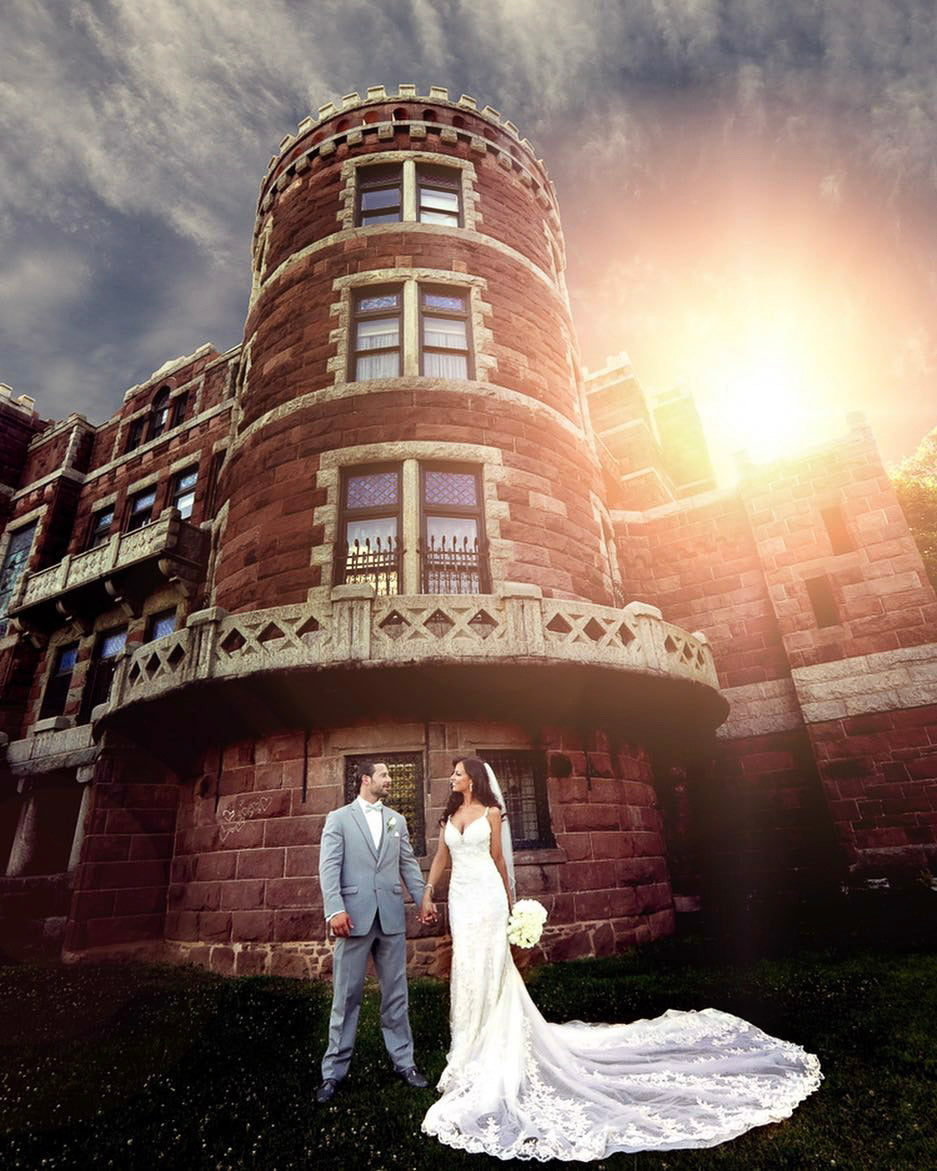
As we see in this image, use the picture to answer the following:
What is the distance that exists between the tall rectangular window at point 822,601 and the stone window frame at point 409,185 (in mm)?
10168

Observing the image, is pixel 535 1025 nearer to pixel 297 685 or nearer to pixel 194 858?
pixel 297 685

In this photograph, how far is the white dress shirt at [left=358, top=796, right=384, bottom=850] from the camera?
5051mm

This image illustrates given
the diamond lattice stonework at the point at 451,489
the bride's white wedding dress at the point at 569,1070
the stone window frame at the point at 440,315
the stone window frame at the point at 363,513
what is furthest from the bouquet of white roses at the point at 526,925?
the stone window frame at the point at 440,315

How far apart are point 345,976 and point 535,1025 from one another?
1377mm

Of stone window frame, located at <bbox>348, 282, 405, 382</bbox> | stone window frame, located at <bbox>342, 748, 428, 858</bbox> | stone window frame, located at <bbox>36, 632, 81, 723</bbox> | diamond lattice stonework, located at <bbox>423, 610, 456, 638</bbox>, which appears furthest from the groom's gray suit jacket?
stone window frame, located at <bbox>36, 632, 81, 723</bbox>

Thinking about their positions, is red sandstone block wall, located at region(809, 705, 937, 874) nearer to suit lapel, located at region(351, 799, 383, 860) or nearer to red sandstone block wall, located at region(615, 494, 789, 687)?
red sandstone block wall, located at region(615, 494, 789, 687)

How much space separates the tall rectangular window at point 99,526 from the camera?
19.5m

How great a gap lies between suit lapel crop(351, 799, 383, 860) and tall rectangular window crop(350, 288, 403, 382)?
851 cm

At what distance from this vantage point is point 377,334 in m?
12.1

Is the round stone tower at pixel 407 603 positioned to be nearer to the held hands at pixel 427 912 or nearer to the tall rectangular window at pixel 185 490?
the held hands at pixel 427 912

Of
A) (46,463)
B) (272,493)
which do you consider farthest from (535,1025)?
(46,463)

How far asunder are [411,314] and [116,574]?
31.4 ft

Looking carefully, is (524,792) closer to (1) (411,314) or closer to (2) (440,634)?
(2) (440,634)

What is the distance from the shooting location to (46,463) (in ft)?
71.9
